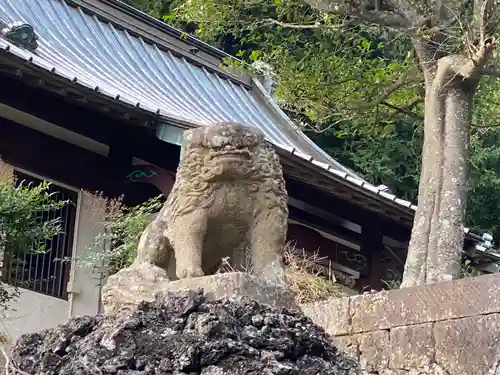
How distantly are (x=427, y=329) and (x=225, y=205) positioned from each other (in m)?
1.18

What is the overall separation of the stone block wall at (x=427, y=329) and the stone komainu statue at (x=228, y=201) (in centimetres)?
82

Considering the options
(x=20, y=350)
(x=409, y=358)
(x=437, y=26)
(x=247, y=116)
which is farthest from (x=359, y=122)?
(x=20, y=350)

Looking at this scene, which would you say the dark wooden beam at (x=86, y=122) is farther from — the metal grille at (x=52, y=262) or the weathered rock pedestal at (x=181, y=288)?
the weathered rock pedestal at (x=181, y=288)

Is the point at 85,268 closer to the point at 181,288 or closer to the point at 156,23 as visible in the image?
the point at 156,23

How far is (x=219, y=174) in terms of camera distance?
407 cm

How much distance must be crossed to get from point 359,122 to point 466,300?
422 centimetres

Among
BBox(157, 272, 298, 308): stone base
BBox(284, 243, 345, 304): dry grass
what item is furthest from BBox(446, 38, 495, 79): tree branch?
BBox(157, 272, 298, 308): stone base

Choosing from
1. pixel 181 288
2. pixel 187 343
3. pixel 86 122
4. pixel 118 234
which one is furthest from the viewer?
pixel 86 122

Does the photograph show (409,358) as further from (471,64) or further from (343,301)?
(471,64)

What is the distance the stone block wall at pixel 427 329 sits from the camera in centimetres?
441

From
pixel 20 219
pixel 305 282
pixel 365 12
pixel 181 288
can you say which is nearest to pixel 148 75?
pixel 305 282

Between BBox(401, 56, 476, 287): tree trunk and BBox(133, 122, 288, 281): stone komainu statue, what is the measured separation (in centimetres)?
180

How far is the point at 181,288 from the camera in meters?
3.73

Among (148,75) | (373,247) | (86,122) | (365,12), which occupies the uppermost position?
(148,75)
